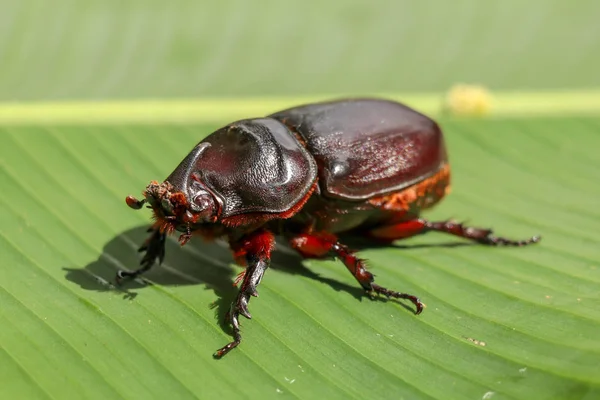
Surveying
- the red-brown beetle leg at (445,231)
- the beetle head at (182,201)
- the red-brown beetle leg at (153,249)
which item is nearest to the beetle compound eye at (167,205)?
the beetle head at (182,201)

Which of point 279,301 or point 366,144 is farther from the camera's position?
point 366,144

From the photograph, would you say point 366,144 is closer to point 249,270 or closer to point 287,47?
point 249,270

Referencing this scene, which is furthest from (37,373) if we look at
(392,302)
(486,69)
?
(486,69)

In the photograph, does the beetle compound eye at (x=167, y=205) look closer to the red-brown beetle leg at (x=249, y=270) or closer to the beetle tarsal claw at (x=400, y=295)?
the red-brown beetle leg at (x=249, y=270)

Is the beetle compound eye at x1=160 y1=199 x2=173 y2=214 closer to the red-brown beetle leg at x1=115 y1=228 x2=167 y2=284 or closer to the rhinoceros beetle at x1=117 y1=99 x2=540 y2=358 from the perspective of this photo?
the rhinoceros beetle at x1=117 y1=99 x2=540 y2=358

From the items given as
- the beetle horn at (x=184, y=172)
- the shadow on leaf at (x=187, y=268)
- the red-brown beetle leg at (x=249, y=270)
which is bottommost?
the shadow on leaf at (x=187, y=268)

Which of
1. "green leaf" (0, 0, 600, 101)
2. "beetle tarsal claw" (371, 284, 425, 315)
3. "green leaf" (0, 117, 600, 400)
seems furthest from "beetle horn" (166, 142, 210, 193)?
"green leaf" (0, 0, 600, 101)

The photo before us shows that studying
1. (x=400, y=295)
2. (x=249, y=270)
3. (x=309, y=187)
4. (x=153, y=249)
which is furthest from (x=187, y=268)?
(x=400, y=295)
